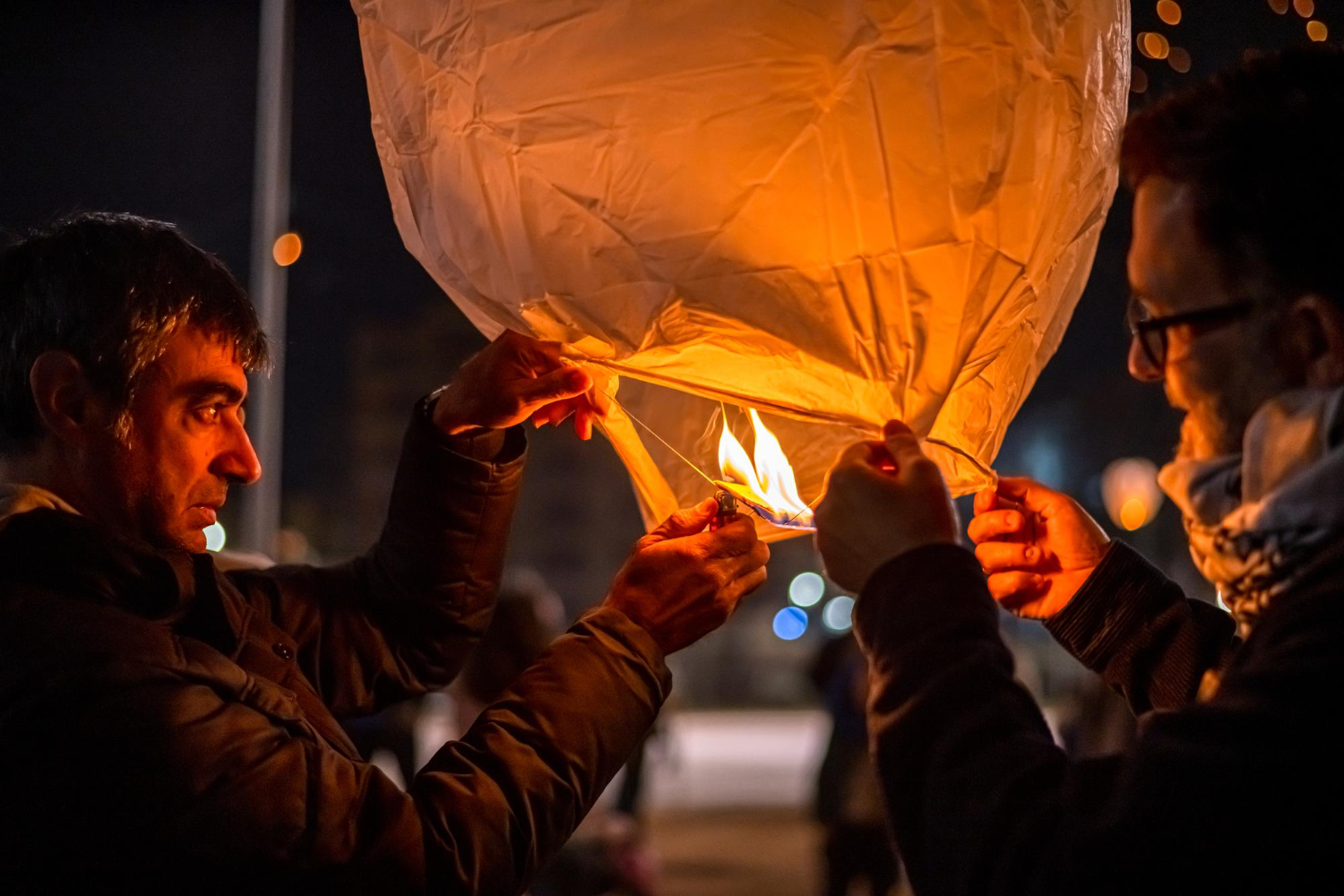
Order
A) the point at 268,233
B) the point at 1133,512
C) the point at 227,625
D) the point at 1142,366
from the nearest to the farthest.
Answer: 1. the point at 1142,366
2. the point at 227,625
3. the point at 268,233
4. the point at 1133,512

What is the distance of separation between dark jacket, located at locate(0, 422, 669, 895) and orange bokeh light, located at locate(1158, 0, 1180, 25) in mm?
1314

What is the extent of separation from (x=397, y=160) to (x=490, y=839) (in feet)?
3.05

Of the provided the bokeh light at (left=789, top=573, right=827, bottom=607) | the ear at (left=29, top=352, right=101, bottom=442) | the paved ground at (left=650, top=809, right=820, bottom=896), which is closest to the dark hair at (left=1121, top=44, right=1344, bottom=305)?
the ear at (left=29, top=352, right=101, bottom=442)

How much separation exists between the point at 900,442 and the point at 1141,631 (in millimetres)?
617

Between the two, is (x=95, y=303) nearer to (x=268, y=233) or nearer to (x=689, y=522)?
(x=689, y=522)


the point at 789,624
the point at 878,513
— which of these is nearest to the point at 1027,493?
the point at 878,513

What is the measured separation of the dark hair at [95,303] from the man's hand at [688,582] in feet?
2.32

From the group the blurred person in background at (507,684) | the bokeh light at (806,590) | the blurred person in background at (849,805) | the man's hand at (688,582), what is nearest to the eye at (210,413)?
the man's hand at (688,582)

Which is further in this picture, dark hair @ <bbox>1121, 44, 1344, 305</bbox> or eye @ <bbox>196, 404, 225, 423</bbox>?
eye @ <bbox>196, 404, 225, 423</bbox>

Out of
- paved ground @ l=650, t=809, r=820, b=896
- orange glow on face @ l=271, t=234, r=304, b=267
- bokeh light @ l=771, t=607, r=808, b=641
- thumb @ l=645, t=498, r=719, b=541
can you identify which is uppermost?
orange glow on face @ l=271, t=234, r=304, b=267

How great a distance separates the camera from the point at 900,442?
1.32m

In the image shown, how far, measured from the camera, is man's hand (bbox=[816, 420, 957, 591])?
122cm

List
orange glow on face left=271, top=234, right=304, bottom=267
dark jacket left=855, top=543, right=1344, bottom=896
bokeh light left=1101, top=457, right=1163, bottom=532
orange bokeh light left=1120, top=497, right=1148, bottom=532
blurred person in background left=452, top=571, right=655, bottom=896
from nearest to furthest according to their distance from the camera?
dark jacket left=855, top=543, right=1344, bottom=896, blurred person in background left=452, top=571, right=655, bottom=896, orange glow on face left=271, top=234, right=304, bottom=267, orange bokeh light left=1120, top=497, right=1148, bottom=532, bokeh light left=1101, top=457, right=1163, bottom=532

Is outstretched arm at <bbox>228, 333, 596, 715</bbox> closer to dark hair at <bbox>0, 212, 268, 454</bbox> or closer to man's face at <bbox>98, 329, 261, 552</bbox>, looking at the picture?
man's face at <bbox>98, 329, 261, 552</bbox>
